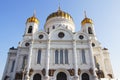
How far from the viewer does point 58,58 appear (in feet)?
83.6

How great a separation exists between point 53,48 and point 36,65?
4.44 meters

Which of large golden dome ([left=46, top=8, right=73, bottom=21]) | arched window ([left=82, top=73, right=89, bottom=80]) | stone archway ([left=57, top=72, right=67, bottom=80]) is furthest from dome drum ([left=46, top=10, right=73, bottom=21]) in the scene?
arched window ([left=82, top=73, right=89, bottom=80])

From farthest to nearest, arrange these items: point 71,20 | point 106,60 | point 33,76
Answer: point 71,20 < point 106,60 < point 33,76

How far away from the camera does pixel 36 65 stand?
2438 cm

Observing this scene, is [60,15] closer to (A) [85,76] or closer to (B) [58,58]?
(B) [58,58]

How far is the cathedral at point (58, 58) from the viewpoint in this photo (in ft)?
78.0

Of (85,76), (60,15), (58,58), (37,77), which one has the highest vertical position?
(60,15)

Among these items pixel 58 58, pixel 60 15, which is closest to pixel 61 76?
pixel 58 58

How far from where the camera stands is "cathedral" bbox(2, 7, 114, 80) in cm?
2377

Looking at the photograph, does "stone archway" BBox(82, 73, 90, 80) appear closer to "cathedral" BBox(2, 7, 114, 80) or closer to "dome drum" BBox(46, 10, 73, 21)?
"cathedral" BBox(2, 7, 114, 80)

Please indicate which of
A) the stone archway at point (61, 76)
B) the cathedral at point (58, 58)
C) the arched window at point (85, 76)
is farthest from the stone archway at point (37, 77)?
the arched window at point (85, 76)

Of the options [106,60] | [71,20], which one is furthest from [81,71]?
[71,20]

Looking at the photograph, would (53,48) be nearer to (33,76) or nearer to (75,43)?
(75,43)

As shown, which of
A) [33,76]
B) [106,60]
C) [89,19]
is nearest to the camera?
[33,76]
